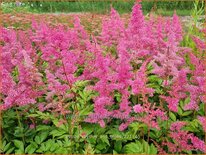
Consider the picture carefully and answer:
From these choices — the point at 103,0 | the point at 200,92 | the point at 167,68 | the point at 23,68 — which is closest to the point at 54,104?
the point at 23,68

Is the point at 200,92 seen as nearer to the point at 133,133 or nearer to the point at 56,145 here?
the point at 133,133

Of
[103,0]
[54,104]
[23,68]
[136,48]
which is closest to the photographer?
[54,104]

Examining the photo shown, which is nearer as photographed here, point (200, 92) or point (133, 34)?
point (200, 92)

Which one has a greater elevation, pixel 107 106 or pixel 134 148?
pixel 107 106

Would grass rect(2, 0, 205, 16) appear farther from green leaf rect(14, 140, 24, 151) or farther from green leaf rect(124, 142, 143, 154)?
green leaf rect(124, 142, 143, 154)

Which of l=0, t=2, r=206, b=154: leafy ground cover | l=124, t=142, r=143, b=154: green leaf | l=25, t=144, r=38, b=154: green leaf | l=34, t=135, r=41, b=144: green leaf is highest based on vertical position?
l=0, t=2, r=206, b=154: leafy ground cover

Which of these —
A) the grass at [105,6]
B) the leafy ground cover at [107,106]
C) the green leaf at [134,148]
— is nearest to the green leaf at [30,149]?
the leafy ground cover at [107,106]

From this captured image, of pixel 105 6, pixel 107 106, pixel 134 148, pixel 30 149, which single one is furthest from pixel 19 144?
pixel 105 6

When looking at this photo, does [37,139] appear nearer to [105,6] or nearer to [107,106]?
[107,106]

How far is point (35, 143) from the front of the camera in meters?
2.92

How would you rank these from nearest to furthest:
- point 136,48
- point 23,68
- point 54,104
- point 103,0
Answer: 1. point 54,104
2. point 23,68
3. point 136,48
4. point 103,0

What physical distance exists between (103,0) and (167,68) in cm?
921

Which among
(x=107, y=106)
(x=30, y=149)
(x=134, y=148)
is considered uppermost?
(x=107, y=106)

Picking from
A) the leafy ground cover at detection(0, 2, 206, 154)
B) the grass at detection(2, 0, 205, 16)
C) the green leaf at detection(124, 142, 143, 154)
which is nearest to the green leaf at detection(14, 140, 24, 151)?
the leafy ground cover at detection(0, 2, 206, 154)
